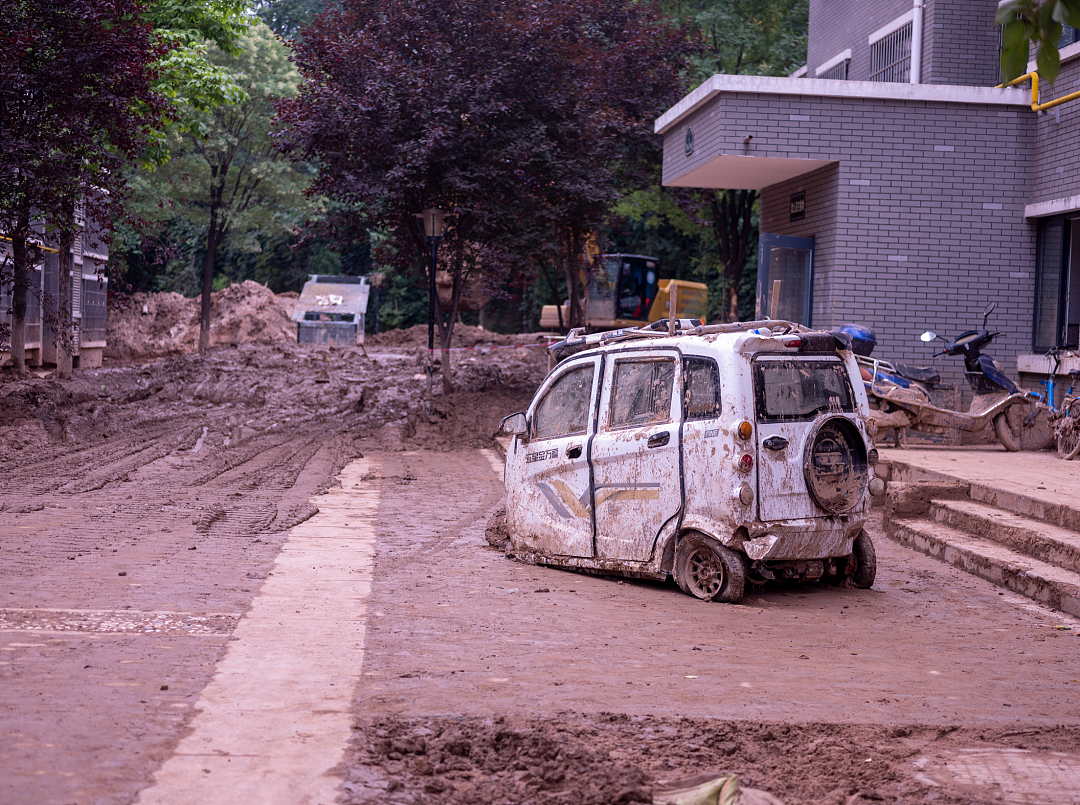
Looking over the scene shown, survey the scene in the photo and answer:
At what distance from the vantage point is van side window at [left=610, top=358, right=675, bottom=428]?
714 centimetres

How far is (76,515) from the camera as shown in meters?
9.31

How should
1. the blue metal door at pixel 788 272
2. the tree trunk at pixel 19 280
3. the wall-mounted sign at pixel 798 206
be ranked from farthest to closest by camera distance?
the tree trunk at pixel 19 280 < the wall-mounted sign at pixel 798 206 < the blue metal door at pixel 788 272

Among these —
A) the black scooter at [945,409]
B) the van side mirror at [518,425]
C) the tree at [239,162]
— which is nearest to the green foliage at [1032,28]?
the van side mirror at [518,425]

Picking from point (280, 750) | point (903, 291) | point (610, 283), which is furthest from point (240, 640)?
point (610, 283)

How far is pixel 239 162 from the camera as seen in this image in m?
34.1

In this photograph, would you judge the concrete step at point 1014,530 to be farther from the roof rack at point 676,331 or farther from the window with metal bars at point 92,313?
the window with metal bars at point 92,313

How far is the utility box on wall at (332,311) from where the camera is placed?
35.8 meters

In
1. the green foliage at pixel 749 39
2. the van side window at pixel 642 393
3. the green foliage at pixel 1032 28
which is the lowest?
the van side window at pixel 642 393

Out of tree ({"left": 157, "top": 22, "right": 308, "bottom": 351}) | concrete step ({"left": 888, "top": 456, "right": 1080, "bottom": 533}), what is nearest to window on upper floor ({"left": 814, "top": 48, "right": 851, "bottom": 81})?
concrete step ({"left": 888, "top": 456, "right": 1080, "bottom": 533})

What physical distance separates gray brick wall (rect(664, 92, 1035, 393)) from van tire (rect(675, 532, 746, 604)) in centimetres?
752

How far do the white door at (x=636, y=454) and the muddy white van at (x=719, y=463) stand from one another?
0.01 metres

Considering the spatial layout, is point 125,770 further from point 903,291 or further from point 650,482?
point 903,291

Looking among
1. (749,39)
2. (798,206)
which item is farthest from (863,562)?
(749,39)

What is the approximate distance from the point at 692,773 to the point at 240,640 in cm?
278
